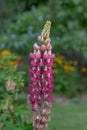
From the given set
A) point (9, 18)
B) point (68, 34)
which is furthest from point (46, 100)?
point (9, 18)

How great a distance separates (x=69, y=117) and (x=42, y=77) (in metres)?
4.64

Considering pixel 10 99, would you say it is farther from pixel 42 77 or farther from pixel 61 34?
pixel 61 34

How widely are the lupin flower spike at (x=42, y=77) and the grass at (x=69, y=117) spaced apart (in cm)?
370

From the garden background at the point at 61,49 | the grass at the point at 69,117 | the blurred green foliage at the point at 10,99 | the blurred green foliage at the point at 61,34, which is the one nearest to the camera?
the blurred green foliage at the point at 10,99

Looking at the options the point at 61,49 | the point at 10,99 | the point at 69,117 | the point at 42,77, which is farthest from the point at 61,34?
the point at 42,77

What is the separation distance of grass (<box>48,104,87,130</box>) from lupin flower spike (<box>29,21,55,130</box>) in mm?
3699

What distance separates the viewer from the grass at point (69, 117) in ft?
23.3

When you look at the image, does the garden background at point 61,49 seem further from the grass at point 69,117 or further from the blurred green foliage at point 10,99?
the blurred green foliage at point 10,99

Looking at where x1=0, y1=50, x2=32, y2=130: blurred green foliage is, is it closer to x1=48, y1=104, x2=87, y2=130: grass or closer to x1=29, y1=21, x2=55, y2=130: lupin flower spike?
x1=29, y1=21, x2=55, y2=130: lupin flower spike

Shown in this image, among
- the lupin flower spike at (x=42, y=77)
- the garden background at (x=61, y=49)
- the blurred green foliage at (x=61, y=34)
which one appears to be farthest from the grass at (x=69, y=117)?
the lupin flower spike at (x=42, y=77)

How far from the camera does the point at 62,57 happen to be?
10000 millimetres

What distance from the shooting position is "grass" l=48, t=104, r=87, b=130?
23.3ft

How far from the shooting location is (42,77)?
3.12m

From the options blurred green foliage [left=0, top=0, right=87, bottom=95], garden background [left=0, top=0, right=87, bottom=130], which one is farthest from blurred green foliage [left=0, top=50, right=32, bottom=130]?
blurred green foliage [left=0, top=0, right=87, bottom=95]
